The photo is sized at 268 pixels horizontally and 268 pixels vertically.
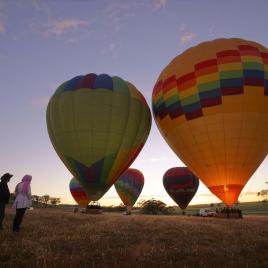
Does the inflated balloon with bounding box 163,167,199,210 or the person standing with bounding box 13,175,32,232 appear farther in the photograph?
the inflated balloon with bounding box 163,167,199,210

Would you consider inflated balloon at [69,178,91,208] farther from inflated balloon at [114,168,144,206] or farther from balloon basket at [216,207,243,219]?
balloon basket at [216,207,243,219]

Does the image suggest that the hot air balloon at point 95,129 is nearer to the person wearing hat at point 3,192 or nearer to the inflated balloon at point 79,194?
the person wearing hat at point 3,192

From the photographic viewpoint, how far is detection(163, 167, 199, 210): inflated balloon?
158ft

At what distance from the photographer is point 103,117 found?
80.8 ft

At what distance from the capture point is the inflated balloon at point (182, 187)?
158 feet

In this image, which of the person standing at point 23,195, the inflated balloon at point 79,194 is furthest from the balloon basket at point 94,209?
the person standing at point 23,195

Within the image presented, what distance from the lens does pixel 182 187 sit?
48.3 m

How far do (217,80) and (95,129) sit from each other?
31.4 ft

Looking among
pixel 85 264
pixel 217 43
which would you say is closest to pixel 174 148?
pixel 217 43

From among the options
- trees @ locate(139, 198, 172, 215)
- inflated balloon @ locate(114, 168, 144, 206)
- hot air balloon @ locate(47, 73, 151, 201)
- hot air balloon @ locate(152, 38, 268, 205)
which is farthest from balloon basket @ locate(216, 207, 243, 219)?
trees @ locate(139, 198, 172, 215)

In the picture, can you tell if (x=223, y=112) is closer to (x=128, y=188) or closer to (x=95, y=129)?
(x=95, y=129)

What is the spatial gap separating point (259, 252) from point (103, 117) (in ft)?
60.4

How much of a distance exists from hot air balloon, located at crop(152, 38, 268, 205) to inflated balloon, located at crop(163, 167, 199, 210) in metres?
24.2

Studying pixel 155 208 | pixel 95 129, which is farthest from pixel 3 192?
pixel 155 208
